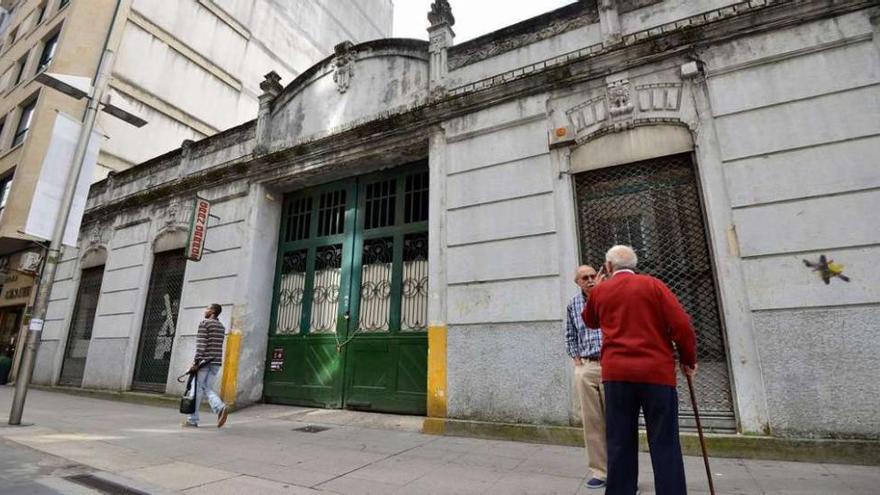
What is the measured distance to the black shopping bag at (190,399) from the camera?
6043 millimetres

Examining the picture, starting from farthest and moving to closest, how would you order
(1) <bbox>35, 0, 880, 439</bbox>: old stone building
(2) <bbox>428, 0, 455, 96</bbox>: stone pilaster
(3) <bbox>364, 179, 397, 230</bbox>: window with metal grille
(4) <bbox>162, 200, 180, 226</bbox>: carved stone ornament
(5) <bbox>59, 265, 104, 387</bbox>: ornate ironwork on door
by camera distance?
(5) <bbox>59, 265, 104, 387</bbox>: ornate ironwork on door → (4) <bbox>162, 200, 180, 226</bbox>: carved stone ornament → (3) <bbox>364, 179, 397, 230</bbox>: window with metal grille → (2) <bbox>428, 0, 455, 96</bbox>: stone pilaster → (1) <bbox>35, 0, 880, 439</bbox>: old stone building

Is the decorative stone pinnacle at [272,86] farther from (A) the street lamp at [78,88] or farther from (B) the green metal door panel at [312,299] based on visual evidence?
(A) the street lamp at [78,88]

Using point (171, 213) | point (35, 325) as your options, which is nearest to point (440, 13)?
point (171, 213)

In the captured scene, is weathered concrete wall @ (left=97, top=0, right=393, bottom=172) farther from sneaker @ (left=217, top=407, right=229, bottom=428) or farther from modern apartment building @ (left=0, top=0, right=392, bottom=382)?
sneaker @ (left=217, top=407, right=229, bottom=428)

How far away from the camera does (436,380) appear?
5949 millimetres

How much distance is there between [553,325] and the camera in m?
5.33

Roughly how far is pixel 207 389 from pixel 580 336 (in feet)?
18.0

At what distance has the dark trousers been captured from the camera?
8.13 ft

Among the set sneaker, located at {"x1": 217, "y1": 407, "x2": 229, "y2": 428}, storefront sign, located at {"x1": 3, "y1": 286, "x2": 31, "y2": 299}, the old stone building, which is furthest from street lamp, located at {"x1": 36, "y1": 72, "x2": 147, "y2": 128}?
storefront sign, located at {"x1": 3, "y1": 286, "x2": 31, "y2": 299}

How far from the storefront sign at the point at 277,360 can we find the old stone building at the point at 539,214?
3 cm

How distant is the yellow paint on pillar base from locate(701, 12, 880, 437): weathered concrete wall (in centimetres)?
362

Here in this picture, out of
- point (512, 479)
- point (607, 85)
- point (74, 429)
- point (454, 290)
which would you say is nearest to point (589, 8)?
point (607, 85)

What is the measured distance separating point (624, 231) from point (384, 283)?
3.93 metres

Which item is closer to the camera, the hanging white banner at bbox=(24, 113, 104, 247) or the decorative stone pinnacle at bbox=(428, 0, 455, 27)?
the hanging white banner at bbox=(24, 113, 104, 247)
